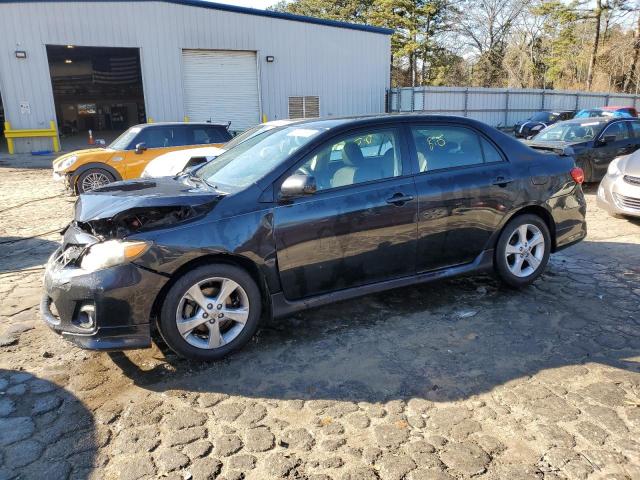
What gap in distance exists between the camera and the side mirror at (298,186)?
143 inches

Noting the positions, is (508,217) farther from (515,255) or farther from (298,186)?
(298,186)

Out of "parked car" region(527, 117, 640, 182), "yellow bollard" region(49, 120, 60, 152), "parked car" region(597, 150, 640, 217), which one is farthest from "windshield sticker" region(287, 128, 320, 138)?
"yellow bollard" region(49, 120, 60, 152)

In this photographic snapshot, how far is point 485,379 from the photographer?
3.42 meters

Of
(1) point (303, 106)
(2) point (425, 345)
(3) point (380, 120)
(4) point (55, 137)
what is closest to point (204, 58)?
(1) point (303, 106)

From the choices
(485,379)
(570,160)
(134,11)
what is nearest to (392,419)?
(485,379)

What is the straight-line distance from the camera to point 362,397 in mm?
3238

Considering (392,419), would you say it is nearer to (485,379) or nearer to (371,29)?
(485,379)

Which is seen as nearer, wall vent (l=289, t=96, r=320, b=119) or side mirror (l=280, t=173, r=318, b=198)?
side mirror (l=280, t=173, r=318, b=198)

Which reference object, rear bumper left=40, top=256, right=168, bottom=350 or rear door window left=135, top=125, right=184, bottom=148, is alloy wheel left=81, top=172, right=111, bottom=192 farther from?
rear bumper left=40, top=256, right=168, bottom=350

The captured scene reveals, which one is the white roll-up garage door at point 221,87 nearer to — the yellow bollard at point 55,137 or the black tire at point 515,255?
the yellow bollard at point 55,137

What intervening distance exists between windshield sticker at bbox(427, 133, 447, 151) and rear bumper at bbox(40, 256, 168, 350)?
2.51 metres

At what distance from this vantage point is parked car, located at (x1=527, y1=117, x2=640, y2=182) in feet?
33.4

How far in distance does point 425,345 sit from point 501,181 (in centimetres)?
174

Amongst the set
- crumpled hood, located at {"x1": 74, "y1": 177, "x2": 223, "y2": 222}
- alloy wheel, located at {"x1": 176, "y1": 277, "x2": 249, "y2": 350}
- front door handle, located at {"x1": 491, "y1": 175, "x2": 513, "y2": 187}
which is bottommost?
alloy wheel, located at {"x1": 176, "y1": 277, "x2": 249, "y2": 350}
